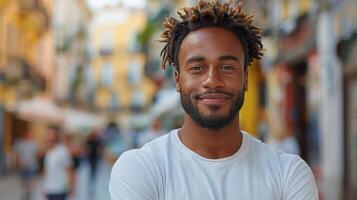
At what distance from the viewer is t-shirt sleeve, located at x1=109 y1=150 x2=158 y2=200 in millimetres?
1954

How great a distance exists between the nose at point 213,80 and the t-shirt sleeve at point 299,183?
13.4 inches

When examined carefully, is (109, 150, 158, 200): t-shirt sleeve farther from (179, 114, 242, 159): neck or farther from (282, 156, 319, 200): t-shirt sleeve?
(282, 156, 319, 200): t-shirt sleeve

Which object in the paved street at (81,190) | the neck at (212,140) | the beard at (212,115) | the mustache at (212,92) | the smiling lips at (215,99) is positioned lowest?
the paved street at (81,190)

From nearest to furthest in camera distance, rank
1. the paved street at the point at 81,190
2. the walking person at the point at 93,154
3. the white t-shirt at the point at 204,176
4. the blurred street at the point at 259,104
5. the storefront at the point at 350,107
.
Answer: the white t-shirt at the point at 204,176, the blurred street at the point at 259,104, the paved street at the point at 81,190, the storefront at the point at 350,107, the walking person at the point at 93,154

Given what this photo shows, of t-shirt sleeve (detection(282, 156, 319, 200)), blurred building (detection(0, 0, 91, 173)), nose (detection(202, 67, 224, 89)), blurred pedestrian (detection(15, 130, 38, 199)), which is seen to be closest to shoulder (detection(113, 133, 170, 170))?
nose (detection(202, 67, 224, 89))

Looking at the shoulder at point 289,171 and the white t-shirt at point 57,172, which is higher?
the shoulder at point 289,171

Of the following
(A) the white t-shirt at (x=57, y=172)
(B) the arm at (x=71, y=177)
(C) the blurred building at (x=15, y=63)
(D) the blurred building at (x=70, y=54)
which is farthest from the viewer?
(D) the blurred building at (x=70, y=54)

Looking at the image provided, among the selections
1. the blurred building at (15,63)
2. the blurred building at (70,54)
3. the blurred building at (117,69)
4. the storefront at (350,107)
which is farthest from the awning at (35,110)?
the blurred building at (117,69)

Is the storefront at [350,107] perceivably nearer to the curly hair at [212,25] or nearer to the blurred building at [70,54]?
the curly hair at [212,25]

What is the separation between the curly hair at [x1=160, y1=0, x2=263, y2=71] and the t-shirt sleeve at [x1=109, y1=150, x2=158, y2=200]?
33 cm

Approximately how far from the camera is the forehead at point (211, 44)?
2.01m

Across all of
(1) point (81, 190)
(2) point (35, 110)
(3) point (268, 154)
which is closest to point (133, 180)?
(3) point (268, 154)

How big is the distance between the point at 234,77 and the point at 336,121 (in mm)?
12831

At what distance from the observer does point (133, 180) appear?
197 cm
